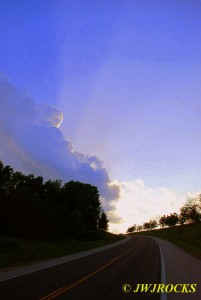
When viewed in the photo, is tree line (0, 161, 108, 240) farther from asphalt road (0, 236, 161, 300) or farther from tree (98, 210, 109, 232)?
asphalt road (0, 236, 161, 300)

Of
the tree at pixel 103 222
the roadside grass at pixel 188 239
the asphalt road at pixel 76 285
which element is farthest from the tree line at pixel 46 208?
the asphalt road at pixel 76 285

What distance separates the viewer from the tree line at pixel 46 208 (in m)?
48.4

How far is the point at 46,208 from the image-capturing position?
5884cm

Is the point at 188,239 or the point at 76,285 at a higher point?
the point at 188,239

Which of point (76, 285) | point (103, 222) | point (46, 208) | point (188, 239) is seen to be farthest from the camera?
point (103, 222)

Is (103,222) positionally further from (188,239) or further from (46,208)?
(46,208)

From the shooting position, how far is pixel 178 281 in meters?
15.6

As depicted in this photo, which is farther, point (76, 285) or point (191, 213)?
point (191, 213)

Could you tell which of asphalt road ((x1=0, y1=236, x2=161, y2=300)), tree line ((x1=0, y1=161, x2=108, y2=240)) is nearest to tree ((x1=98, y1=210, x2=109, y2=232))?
tree line ((x1=0, y1=161, x2=108, y2=240))

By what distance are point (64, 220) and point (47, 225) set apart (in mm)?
15679

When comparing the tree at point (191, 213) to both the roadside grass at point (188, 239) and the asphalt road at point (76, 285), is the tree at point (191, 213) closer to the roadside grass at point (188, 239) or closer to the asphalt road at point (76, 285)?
the roadside grass at point (188, 239)

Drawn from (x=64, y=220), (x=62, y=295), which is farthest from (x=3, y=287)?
(x=64, y=220)

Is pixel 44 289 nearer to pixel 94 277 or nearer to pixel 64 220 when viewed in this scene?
pixel 94 277

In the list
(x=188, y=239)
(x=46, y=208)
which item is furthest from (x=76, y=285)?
(x=188, y=239)
